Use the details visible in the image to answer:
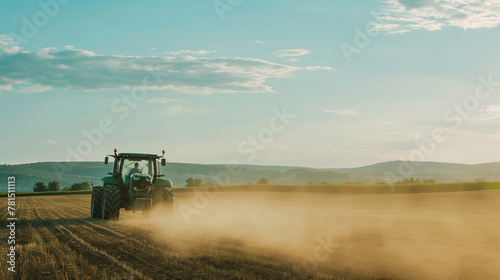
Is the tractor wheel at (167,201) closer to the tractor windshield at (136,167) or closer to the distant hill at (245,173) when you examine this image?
the tractor windshield at (136,167)

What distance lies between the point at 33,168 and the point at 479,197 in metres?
142

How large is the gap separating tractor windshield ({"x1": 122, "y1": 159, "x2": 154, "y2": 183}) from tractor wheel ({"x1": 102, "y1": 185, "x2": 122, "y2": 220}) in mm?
1655

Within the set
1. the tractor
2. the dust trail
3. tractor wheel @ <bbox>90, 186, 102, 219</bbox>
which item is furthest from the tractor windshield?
the dust trail

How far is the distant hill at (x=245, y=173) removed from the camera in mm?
A: 139250

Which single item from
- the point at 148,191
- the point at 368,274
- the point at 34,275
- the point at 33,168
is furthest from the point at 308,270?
Result: the point at 33,168

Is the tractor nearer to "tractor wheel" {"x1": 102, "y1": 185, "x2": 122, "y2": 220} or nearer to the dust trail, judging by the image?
"tractor wheel" {"x1": 102, "y1": 185, "x2": 122, "y2": 220}

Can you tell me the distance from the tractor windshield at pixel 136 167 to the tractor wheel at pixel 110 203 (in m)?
1.66

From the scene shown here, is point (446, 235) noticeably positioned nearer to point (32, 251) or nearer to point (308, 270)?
point (308, 270)

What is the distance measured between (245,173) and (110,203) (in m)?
151

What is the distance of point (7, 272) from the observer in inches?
364

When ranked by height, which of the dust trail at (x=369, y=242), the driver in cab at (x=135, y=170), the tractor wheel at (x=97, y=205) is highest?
the driver in cab at (x=135, y=170)

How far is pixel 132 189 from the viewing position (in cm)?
2081

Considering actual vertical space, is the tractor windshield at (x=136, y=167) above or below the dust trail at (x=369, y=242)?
above

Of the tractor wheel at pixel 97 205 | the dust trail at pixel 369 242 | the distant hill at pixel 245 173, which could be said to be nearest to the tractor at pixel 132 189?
the tractor wheel at pixel 97 205
